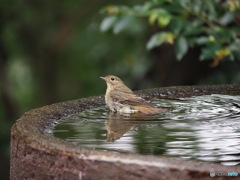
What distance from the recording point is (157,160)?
2430 millimetres

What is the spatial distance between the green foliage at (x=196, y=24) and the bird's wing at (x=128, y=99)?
1.14 meters

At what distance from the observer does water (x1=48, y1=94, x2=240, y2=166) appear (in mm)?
2904

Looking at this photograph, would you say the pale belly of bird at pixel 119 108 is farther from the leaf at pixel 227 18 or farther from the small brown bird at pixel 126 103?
the leaf at pixel 227 18

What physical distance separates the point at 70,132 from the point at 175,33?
7.73ft

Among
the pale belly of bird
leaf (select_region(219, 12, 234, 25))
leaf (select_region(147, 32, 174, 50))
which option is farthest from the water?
leaf (select_region(219, 12, 234, 25))

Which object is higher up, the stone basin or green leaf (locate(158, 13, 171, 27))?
green leaf (locate(158, 13, 171, 27))

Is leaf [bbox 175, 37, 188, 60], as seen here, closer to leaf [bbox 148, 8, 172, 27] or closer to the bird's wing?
leaf [bbox 148, 8, 172, 27]

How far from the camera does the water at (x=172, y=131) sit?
114 inches

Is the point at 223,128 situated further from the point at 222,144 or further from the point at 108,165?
the point at 108,165

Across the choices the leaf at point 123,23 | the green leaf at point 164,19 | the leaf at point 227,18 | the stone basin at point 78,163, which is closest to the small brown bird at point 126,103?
the stone basin at point 78,163

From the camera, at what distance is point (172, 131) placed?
132 inches

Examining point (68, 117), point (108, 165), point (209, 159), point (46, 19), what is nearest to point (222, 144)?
point (209, 159)

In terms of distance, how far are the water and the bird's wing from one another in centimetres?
11

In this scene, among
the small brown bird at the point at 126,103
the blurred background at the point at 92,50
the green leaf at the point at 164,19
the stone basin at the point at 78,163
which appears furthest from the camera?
the blurred background at the point at 92,50
